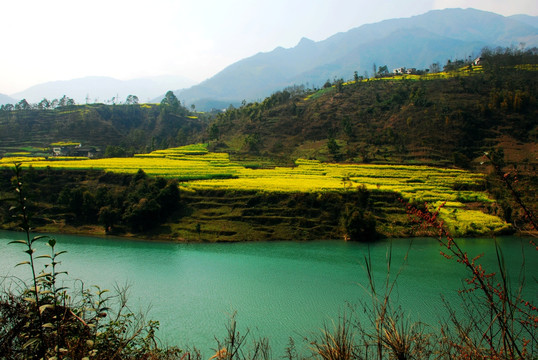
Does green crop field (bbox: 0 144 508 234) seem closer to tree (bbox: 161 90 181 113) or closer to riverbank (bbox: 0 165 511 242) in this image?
riverbank (bbox: 0 165 511 242)

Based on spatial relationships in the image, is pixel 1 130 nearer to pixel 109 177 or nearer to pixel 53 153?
pixel 53 153

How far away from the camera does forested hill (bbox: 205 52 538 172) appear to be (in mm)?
38250

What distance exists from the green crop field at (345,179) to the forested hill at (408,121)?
204 inches

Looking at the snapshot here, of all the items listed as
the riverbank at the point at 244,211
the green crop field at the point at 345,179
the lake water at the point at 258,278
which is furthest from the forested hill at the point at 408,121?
the lake water at the point at 258,278

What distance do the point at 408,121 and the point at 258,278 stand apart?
1316 inches

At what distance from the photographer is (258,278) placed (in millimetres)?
15641

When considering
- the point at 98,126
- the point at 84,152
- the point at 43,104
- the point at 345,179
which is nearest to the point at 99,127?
the point at 98,126

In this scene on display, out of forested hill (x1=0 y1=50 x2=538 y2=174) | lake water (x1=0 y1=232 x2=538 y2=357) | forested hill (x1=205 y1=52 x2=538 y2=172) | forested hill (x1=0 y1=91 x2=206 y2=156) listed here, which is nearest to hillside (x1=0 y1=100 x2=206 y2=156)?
forested hill (x1=0 y1=91 x2=206 y2=156)

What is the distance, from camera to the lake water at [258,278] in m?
11.4

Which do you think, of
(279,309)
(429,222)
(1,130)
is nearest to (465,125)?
(279,309)

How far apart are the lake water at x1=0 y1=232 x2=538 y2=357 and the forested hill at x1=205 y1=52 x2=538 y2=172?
19.4 m

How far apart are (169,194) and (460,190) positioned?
2266 cm

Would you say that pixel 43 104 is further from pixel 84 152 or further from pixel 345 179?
pixel 345 179

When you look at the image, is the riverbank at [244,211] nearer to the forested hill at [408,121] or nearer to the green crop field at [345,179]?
the green crop field at [345,179]
